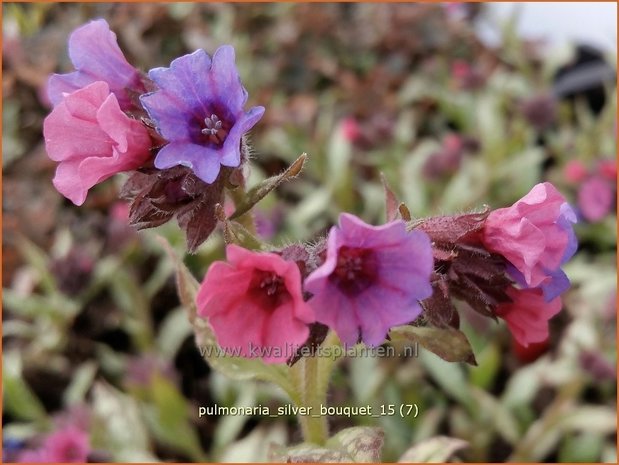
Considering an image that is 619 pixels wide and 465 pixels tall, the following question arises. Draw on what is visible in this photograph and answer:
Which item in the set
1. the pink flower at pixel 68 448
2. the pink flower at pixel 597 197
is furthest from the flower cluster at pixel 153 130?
the pink flower at pixel 597 197

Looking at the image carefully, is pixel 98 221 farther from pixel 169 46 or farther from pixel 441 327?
pixel 441 327

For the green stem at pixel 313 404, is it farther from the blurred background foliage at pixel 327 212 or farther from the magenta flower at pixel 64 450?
the magenta flower at pixel 64 450

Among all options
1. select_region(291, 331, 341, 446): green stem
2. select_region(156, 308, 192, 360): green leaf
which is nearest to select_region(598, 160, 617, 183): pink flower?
select_region(156, 308, 192, 360): green leaf

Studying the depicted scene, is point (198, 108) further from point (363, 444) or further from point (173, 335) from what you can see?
point (173, 335)

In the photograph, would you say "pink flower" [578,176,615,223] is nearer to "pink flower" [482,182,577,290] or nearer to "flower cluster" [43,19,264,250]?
"pink flower" [482,182,577,290]

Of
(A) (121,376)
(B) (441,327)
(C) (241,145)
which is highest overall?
(C) (241,145)

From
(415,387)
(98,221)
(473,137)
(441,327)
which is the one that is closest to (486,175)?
(473,137)

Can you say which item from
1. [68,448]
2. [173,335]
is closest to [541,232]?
[68,448]
